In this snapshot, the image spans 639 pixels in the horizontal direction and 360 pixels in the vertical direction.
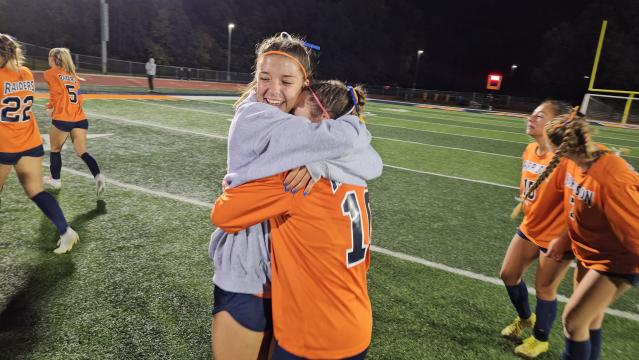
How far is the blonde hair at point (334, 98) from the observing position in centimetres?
152

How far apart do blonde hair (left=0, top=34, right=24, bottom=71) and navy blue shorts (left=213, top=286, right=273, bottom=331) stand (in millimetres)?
3779

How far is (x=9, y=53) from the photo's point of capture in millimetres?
3859

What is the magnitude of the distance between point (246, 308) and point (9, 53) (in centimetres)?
396

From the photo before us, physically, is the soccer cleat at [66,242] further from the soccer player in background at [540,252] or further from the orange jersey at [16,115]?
the soccer player in background at [540,252]

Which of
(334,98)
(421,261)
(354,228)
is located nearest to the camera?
(354,228)

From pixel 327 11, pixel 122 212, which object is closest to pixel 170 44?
pixel 327 11

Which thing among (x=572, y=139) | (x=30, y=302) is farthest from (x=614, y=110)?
(x=30, y=302)

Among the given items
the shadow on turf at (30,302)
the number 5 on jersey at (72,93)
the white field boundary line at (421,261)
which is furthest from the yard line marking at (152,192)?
the shadow on turf at (30,302)

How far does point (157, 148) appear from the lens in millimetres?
8438

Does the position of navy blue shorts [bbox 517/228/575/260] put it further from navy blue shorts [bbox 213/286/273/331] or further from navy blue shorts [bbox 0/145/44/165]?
navy blue shorts [bbox 0/145/44/165]

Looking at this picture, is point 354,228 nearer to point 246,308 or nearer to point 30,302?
point 246,308

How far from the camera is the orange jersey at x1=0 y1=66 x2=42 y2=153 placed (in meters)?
3.81

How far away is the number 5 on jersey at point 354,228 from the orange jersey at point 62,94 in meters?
5.57

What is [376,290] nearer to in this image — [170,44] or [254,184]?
[254,184]
